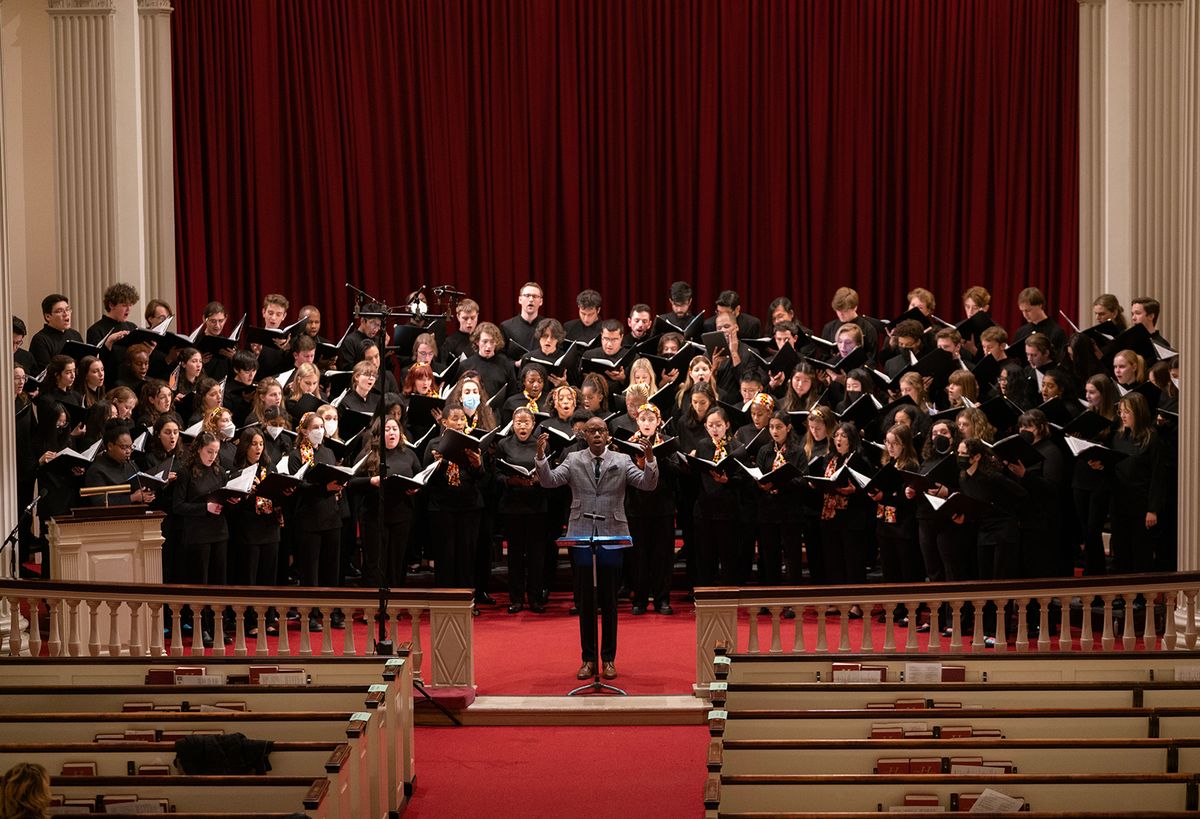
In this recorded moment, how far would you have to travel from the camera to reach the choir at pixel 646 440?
9.05 m

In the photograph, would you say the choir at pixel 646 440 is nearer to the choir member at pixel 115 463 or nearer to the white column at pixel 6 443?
the choir member at pixel 115 463

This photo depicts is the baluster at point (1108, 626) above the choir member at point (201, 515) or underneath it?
underneath

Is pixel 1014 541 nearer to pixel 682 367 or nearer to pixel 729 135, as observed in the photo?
pixel 682 367

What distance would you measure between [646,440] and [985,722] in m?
3.47

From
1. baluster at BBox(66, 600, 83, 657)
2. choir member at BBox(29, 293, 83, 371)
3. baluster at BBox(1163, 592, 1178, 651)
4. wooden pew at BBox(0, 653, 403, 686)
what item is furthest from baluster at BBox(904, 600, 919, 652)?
choir member at BBox(29, 293, 83, 371)

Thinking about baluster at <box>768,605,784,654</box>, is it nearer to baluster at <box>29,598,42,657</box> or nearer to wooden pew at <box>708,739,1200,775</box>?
wooden pew at <box>708,739,1200,775</box>

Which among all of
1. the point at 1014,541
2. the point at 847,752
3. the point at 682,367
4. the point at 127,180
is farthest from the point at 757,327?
the point at 847,752

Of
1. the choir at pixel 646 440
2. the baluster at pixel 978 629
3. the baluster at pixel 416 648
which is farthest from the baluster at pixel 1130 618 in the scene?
the baluster at pixel 416 648

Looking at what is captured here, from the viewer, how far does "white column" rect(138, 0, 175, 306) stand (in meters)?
13.7

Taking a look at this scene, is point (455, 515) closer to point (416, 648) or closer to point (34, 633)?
point (416, 648)

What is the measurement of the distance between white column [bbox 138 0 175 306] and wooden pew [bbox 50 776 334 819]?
9036mm

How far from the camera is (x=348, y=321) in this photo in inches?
572

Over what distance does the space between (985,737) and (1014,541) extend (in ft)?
10.9

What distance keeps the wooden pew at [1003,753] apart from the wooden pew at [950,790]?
282 mm
